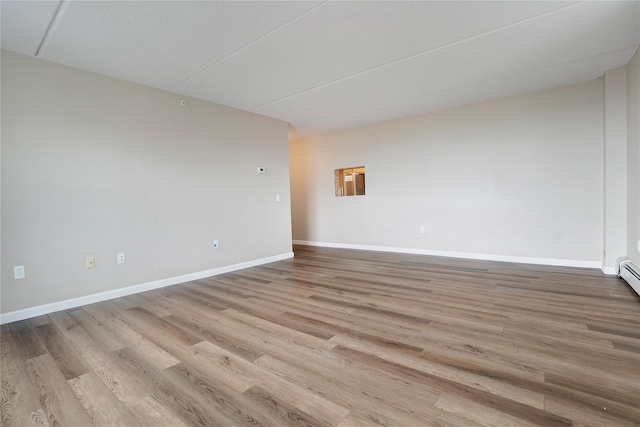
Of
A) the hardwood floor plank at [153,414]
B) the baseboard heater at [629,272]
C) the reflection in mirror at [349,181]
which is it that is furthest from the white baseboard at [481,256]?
the hardwood floor plank at [153,414]

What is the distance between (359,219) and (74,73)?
15.9ft

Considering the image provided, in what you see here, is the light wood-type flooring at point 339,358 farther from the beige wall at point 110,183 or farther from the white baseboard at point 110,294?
the beige wall at point 110,183

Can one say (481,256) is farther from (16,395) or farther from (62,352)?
(16,395)

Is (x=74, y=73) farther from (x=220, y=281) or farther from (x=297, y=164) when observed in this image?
(x=297, y=164)

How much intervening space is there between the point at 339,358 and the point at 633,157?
396cm

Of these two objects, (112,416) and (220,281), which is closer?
(112,416)

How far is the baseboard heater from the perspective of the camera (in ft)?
9.42

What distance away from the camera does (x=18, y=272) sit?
2.68 m

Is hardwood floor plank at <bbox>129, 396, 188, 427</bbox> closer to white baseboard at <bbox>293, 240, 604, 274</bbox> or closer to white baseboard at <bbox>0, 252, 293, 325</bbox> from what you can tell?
white baseboard at <bbox>0, 252, 293, 325</bbox>

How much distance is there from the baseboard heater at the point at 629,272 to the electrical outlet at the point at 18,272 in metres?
5.88

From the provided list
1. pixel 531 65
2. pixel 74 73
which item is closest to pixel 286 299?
pixel 74 73

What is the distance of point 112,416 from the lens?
4.58 feet

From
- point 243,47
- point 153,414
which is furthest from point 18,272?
point 243,47

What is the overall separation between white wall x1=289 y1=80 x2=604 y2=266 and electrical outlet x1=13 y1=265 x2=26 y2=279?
16.1ft
